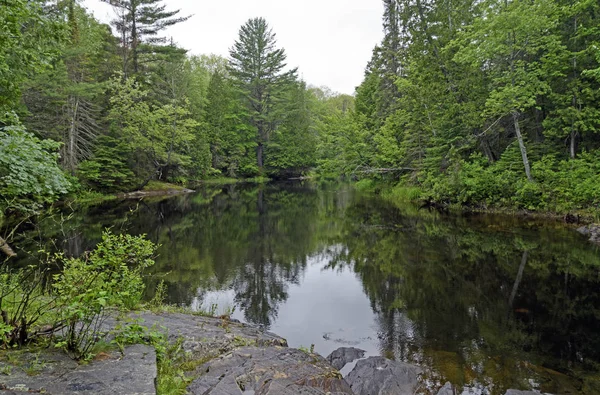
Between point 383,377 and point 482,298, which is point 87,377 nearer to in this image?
point 383,377

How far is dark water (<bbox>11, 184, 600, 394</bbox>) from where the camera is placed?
213 inches

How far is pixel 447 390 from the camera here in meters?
4.45

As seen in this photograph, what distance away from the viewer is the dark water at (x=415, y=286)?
17.8ft

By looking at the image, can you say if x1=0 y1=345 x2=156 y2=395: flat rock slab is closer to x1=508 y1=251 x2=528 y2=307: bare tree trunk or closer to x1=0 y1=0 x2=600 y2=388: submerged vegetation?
x1=0 y1=0 x2=600 y2=388: submerged vegetation

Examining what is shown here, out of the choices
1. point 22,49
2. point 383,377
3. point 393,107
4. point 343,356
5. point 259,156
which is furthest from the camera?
point 259,156

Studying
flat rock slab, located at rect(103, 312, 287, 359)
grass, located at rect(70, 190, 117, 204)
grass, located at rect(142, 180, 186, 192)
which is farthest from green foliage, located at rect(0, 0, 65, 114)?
grass, located at rect(142, 180, 186, 192)

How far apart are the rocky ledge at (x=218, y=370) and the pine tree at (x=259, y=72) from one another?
42325 millimetres

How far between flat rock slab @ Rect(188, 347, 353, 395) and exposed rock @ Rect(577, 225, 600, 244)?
1212 cm

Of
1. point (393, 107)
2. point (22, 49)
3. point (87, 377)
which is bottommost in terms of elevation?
point (87, 377)

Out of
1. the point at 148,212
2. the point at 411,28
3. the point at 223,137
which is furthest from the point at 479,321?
the point at 223,137

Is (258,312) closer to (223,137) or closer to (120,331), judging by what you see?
(120,331)

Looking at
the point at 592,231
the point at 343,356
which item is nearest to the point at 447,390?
the point at 343,356

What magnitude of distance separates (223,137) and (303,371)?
41349 millimetres

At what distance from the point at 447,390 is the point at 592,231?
39.3 feet
